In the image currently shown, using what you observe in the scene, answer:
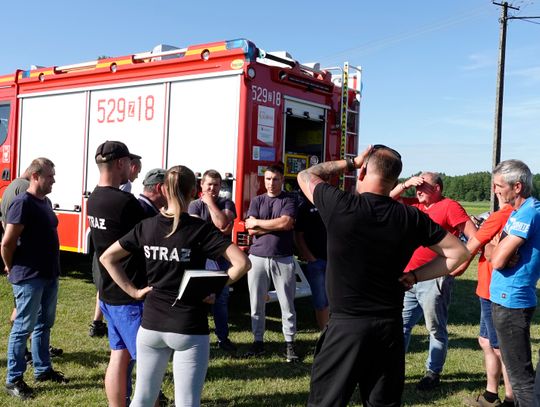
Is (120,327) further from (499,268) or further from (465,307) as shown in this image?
(465,307)

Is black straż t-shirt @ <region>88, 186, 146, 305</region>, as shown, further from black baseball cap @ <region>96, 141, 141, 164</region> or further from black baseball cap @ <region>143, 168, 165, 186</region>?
black baseball cap @ <region>143, 168, 165, 186</region>

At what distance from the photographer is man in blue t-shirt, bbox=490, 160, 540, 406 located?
357 cm

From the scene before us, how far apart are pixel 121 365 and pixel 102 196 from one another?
3.56 ft

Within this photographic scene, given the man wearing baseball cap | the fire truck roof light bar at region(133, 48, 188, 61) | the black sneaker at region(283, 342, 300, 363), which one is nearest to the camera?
the man wearing baseball cap

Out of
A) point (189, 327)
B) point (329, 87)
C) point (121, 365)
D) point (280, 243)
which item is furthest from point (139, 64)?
point (189, 327)

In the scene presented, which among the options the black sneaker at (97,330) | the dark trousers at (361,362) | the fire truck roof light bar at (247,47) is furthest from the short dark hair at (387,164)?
the black sneaker at (97,330)

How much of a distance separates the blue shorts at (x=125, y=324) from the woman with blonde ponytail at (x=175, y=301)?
1.79ft

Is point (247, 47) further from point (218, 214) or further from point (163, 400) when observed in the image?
point (163, 400)

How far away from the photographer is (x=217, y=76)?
6469 millimetres

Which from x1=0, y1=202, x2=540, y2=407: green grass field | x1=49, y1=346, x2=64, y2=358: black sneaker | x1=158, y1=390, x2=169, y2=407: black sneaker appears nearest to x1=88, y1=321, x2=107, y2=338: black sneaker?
x1=0, y1=202, x2=540, y2=407: green grass field

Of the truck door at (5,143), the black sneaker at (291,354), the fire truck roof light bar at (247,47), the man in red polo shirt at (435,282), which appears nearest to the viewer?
the man in red polo shirt at (435,282)

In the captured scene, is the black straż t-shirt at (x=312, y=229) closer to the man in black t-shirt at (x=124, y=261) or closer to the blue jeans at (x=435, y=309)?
the blue jeans at (x=435, y=309)

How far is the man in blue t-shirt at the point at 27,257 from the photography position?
425 cm

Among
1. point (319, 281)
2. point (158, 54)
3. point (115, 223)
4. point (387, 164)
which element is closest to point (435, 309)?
point (319, 281)
